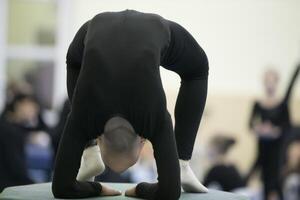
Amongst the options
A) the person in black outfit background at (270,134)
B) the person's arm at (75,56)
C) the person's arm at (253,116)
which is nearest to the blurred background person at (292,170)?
the person in black outfit background at (270,134)

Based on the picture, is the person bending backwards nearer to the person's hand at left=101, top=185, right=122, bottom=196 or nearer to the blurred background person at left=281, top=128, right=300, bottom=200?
the person's hand at left=101, top=185, right=122, bottom=196

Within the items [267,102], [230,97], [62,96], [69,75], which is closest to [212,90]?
[230,97]

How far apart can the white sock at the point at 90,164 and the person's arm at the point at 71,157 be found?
0.42ft

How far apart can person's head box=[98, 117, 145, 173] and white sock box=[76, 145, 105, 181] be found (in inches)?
7.5

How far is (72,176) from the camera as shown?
2.10 m

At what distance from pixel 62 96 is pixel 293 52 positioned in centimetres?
231

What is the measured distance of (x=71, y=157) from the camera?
206cm

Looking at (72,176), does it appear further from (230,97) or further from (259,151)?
(230,97)

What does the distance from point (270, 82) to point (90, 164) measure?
4.11 metres

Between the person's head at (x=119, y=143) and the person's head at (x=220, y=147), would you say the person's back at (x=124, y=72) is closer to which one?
the person's head at (x=119, y=143)

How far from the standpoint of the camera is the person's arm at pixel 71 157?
2031mm

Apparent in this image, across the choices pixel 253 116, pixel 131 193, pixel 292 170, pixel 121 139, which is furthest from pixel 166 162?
pixel 292 170

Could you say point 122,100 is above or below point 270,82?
above

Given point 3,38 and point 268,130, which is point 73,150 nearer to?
point 268,130
